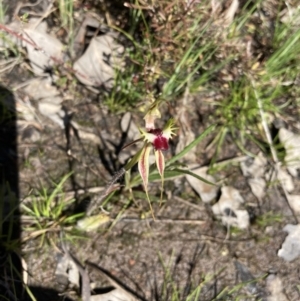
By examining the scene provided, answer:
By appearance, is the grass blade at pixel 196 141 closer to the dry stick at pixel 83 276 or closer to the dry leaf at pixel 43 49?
the dry stick at pixel 83 276

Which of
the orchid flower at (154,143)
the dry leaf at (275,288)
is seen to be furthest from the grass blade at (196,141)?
the dry leaf at (275,288)

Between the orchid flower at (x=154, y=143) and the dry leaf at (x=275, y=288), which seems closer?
the orchid flower at (x=154, y=143)

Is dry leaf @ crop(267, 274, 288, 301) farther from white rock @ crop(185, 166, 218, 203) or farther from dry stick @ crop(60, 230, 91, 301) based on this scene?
dry stick @ crop(60, 230, 91, 301)

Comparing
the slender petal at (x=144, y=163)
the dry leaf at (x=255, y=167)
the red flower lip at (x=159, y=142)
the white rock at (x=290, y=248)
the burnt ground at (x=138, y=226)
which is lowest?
the burnt ground at (x=138, y=226)

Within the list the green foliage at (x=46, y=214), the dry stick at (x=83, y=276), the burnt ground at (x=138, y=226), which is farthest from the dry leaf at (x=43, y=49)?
the dry stick at (x=83, y=276)

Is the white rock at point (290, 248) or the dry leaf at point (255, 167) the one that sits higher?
the dry leaf at point (255, 167)

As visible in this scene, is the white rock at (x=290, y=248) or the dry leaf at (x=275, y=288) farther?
the white rock at (x=290, y=248)

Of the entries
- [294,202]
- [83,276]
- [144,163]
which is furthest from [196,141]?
[294,202]

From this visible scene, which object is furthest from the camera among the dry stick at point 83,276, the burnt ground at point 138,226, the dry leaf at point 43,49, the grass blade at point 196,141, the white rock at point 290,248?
the dry leaf at point 43,49

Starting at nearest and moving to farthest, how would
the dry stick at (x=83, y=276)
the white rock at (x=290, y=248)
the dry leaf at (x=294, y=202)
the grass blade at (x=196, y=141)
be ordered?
the grass blade at (x=196, y=141) → the dry stick at (x=83, y=276) → the white rock at (x=290, y=248) → the dry leaf at (x=294, y=202)

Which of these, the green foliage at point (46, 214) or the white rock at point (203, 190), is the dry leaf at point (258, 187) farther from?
the green foliage at point (46, 214)

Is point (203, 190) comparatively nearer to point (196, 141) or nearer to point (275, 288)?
point (275, 288)
